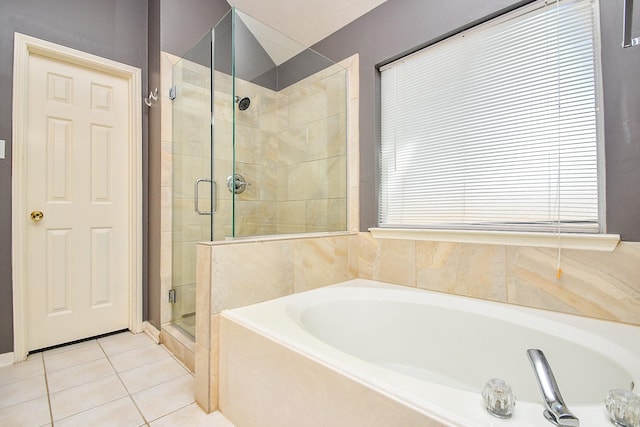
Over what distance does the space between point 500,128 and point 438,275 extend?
0.85 m

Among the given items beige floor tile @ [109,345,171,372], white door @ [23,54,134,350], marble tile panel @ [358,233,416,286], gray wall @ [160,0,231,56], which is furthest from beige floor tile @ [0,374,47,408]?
gray wall @ [160,0,231,56]

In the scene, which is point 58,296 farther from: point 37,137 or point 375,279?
point 375,279

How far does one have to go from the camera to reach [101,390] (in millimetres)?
1514

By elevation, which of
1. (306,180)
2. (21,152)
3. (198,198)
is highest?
(21,152)

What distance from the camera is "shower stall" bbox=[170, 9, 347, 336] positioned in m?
1.73

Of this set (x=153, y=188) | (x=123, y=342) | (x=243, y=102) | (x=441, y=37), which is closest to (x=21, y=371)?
(x=123, y=342)

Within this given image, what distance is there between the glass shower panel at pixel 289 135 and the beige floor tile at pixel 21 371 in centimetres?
151

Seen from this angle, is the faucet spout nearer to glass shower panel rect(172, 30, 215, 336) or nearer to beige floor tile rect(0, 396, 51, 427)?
glass shower panel rect(172, 30, 215, 336)

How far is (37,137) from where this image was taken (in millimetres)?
1922

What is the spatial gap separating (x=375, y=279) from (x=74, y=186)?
2.17 m

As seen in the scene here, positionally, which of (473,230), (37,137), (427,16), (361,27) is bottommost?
(473,230)

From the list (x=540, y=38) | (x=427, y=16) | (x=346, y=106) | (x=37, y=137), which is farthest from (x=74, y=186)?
(x=540, y=38)

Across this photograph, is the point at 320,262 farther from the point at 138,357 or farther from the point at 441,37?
the point at 441,37

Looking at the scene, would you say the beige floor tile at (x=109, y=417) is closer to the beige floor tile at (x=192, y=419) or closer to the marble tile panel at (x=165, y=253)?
the beige floor tile at (x=192, y=419)
